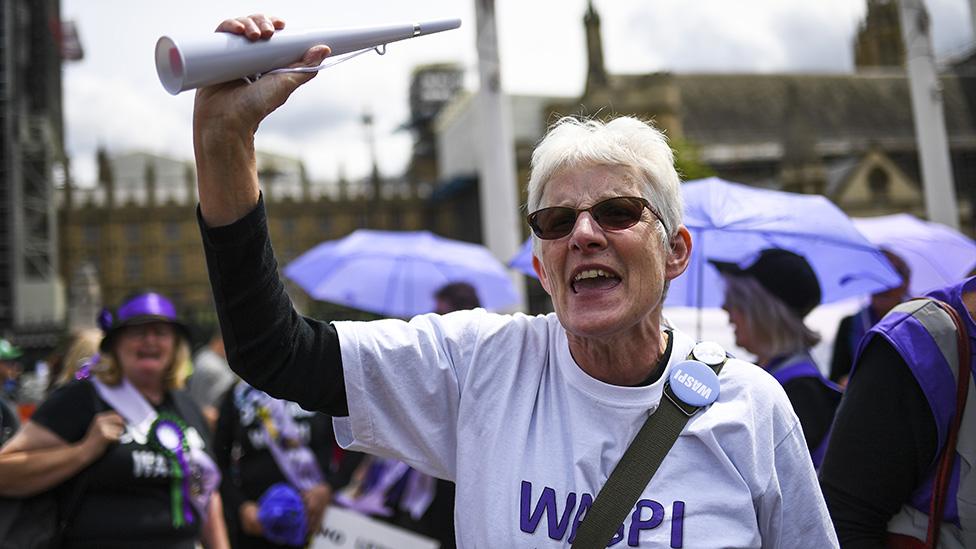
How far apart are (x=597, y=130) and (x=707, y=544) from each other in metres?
0.80

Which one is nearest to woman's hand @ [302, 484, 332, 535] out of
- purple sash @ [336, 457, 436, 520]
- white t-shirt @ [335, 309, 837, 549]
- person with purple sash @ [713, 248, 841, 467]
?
purple sash @ [336, 457, 436, 520]

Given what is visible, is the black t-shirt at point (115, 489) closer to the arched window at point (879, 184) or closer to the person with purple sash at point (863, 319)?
the person with purple sash at point (863, 319)

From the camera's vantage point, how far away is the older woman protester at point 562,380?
1491mm

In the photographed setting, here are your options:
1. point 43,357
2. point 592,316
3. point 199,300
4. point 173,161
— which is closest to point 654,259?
point 592,316

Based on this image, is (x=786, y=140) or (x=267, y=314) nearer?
(x=267, y=314)

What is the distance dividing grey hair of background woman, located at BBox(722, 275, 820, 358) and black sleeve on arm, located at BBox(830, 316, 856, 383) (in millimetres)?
1104

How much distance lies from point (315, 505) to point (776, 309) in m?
2.57

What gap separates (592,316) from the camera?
64.5 inches

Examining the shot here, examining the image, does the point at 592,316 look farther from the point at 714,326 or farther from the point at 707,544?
the point at 714,326

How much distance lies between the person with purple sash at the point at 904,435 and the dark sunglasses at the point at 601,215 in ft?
1.90

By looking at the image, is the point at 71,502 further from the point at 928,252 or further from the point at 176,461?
the point at 928,252

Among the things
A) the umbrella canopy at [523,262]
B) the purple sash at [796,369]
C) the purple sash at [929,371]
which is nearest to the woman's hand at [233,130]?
the purple sash at [929,371]

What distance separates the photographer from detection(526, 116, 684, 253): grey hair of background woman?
1.71 metres

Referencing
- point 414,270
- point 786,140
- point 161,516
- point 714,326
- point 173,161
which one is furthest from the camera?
point 173,161
